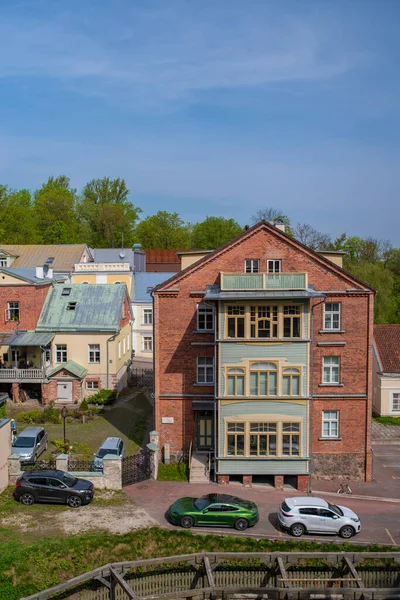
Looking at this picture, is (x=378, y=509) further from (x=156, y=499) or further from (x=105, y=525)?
(x=105, y=525)

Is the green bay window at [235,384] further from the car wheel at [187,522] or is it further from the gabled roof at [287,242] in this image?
the car wheel at [187,522]

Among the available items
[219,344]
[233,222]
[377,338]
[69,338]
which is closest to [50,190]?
[233,222]

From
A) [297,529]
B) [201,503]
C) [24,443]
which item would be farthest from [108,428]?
[297,529]

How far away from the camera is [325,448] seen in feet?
98.3

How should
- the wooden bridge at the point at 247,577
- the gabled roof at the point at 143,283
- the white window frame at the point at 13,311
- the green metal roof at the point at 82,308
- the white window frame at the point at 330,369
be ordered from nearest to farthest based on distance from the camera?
the wooden bridge at the point at 247,577 → the white window frame at the point at 330,369 → the green metal roof at the point at 82,308 → the white window frame at the point at 13,311 → the gabled roof at the point at 143,283

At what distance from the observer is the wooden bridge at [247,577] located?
17297 millimetres

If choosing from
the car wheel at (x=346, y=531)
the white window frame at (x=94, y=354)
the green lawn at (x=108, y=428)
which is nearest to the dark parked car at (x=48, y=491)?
the green lawn at (x=108, y=428)

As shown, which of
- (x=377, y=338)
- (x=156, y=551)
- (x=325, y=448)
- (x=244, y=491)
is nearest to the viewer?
Answer: (x=156, y=551)

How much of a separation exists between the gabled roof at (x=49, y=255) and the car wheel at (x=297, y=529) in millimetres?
48807

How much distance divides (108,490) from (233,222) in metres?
86.2

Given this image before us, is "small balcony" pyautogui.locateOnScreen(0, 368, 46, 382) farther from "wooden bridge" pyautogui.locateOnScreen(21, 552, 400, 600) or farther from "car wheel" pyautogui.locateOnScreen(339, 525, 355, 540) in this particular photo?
"car wheel" pyautogui.locateOnScreen(339, 525, 355, 540)

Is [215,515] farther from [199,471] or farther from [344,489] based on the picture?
[344,489]

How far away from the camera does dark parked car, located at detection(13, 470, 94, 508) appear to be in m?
24.7

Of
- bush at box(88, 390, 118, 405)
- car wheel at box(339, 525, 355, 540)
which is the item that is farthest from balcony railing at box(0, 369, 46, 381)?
car wheel at box(339, 525, 355, 540)
